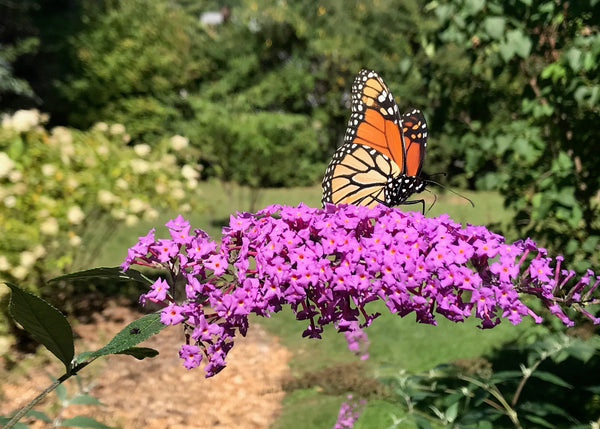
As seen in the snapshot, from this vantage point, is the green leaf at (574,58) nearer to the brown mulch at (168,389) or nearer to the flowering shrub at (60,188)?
the brown mulch at (168,389)

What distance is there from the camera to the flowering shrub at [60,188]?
439 cm

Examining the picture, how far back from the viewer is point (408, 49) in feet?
46.9

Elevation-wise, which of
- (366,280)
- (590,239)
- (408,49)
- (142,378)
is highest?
(408,49)

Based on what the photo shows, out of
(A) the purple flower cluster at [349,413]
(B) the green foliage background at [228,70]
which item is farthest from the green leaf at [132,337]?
(B) the green foliage background at [228,70]

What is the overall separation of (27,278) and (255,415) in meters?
2.35

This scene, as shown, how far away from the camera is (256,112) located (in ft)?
45.2

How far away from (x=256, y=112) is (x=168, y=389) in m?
10.3

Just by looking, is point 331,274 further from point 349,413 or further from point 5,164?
point 5,164

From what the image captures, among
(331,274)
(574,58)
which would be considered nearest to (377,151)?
(574,58)

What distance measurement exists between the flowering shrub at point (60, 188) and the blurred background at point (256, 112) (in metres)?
0.02

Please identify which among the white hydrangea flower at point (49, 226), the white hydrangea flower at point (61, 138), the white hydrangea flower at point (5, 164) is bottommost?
the white hydrangea flower at point (49, 226)

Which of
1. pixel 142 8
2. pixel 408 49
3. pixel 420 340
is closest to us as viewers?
pixel 420 340

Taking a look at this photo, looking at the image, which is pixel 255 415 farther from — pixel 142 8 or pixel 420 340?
pixel 142 8

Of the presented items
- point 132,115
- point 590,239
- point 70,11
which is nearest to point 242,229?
point 590,239
